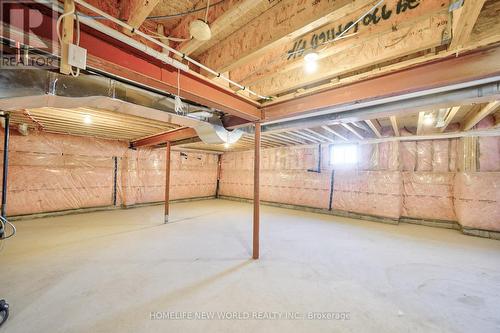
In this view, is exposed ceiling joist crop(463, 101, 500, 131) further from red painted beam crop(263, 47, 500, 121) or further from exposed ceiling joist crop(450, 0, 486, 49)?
exposed ceiling joist crop(450, 0, 486, 49)

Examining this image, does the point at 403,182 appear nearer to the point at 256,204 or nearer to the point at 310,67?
the point at 256,204

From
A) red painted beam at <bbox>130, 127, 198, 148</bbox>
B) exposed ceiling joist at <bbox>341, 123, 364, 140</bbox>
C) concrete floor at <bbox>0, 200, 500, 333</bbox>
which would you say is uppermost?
exposed ceiling joist at <bbox>341, 123, 364, 140</bbox>

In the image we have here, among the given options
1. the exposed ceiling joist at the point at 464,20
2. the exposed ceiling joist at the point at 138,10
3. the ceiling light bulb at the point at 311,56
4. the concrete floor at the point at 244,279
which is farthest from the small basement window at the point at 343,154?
the exposed ceiling joist at the point at 138,10

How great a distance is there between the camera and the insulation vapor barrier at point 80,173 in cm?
452

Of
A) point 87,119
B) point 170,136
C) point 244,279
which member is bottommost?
point 244,279

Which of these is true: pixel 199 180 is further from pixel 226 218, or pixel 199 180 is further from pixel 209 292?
pixel 209 292

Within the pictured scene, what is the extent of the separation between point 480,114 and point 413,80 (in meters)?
2.56

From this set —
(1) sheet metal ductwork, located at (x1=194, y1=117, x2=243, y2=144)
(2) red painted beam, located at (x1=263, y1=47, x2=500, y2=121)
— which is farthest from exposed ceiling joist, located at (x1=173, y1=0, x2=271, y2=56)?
(1) sheet metal ductwork, located at (x1=194, y1=117, x2=243, y2=144)

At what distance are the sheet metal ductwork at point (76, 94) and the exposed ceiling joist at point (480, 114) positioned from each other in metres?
4.11

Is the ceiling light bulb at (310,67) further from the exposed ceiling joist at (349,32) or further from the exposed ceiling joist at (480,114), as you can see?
the exposed ceiling joist at (480,114)

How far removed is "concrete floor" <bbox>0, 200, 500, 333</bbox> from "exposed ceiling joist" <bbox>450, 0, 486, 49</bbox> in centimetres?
210

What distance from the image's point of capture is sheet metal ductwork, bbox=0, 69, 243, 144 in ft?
5.06

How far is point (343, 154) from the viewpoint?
5781 millimetres

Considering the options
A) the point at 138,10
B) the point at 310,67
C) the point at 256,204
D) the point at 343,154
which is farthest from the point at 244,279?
the point at 343,154
